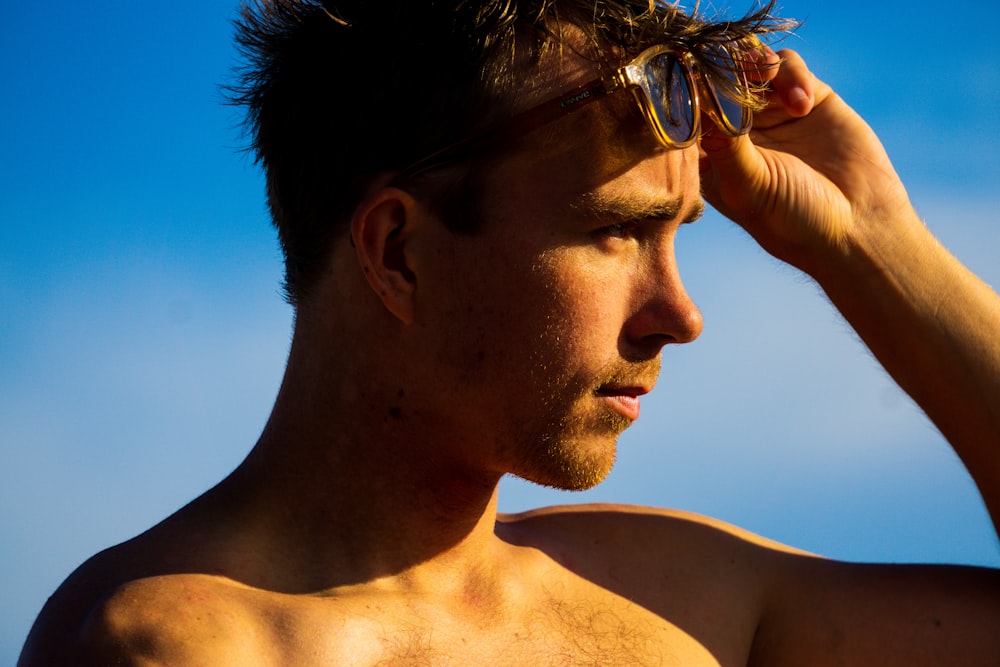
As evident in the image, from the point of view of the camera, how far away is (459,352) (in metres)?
2.71

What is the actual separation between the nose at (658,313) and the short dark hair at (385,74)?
52cm

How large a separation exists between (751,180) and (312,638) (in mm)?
1816

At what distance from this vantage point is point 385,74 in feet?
9.25

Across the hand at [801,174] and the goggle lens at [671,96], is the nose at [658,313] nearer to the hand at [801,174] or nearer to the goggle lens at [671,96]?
the goggle lens at [671,96]

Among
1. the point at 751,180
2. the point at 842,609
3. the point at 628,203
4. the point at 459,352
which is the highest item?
the point at 751,180

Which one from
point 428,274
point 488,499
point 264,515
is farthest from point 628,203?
point 264,515

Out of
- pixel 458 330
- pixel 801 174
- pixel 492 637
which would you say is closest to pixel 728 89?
pixel 801 174

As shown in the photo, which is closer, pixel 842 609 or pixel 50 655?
pixel 50 655

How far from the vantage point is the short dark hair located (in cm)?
274

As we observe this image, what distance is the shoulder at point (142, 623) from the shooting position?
87.5 inches

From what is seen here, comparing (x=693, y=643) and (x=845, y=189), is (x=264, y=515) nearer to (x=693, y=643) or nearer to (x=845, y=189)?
(x=693, y=643)

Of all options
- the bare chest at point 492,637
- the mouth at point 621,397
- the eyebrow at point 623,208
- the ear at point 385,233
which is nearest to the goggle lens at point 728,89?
the eyebrow at point 623,208

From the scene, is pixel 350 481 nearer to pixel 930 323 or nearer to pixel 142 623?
pixel 142 623

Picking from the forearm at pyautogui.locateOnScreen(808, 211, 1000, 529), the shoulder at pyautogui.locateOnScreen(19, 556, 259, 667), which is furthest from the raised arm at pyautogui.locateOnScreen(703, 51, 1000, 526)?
the shoulder at pyautogui.locateOnScreen(19, 556, 259, 667)
